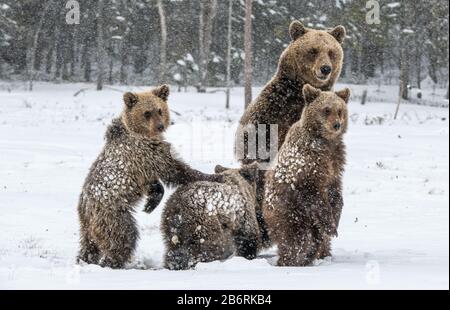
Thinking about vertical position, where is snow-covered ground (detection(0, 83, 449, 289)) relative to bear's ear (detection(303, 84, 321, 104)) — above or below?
below

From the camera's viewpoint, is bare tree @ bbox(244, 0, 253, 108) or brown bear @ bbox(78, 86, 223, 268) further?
bare tree @ bbox(244, 0, 253, 108)

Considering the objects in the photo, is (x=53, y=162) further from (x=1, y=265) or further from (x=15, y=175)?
(x=1, y=265)

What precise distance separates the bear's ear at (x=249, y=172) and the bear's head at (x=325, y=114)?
3.20 feet

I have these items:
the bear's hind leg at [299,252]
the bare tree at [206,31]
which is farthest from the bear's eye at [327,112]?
the bare tree at [206,31]

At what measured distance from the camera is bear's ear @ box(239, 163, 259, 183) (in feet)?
22.1

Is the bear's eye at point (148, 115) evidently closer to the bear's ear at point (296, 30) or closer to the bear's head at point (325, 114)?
the bear's head at point (325, 114)

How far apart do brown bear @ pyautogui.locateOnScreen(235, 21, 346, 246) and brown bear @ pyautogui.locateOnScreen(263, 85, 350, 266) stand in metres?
0.58

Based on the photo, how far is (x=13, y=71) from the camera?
51250mm

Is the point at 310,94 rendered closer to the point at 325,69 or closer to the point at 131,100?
the point at 325,69

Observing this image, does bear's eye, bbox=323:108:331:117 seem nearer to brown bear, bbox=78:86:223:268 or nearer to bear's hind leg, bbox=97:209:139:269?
brown bear, bbox=78:86:223:268

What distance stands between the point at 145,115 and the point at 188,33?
129ft

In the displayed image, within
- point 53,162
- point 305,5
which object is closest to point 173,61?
point 305,5

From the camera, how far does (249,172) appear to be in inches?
265

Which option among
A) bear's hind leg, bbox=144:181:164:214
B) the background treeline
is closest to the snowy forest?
bear's hind leg, bbox=144:181:164:214
